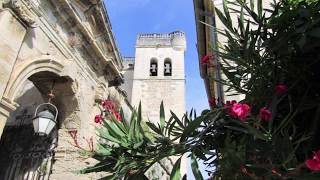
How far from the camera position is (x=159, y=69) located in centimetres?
2720

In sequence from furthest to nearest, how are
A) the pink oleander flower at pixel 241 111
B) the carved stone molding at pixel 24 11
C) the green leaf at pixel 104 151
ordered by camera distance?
the carved stone molding at pixel 24 11 < the green leaf at pixel 104 151 < the pink oleander flower at pixel 241 111

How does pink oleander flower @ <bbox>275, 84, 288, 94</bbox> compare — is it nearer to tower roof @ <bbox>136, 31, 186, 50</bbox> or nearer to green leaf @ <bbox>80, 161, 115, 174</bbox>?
green leaf @ <bbox>80, 161, 115, 174</bbox>

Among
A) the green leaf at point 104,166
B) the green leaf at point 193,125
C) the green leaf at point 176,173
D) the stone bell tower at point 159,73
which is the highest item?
the stone bell tower at point 159,73

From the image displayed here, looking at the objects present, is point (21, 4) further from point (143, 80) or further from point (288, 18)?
point (143, 80)

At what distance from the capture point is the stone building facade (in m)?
4.21

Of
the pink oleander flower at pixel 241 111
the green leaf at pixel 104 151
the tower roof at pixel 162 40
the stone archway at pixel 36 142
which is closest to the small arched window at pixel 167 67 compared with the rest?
the tower roof at pixel 162 40

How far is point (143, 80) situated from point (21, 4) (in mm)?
21868

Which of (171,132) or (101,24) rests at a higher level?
(101,24)

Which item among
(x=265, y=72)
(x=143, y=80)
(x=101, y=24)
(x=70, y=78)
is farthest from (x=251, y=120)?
(x=143, y=80)

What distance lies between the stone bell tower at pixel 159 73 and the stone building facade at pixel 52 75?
1730 cm

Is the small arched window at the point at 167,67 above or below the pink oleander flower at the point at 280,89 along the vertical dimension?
above

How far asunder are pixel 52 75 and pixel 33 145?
120 centimetres

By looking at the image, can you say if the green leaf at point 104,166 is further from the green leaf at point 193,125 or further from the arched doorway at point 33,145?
the arched doorway at point 33,145

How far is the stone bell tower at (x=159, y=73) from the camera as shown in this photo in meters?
24.6
